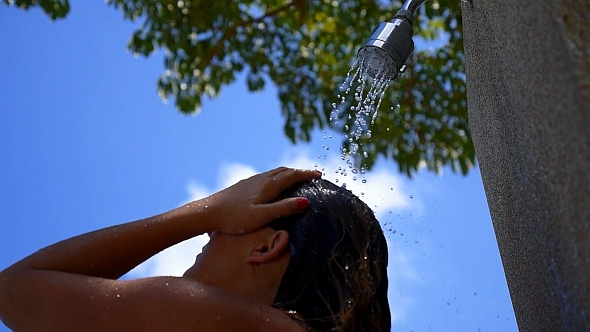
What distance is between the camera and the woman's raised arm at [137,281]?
176 cm

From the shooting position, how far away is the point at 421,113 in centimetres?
686

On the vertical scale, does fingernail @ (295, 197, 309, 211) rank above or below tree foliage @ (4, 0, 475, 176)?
below

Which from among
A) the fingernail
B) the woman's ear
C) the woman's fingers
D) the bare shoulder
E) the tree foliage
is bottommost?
the bare shoulder

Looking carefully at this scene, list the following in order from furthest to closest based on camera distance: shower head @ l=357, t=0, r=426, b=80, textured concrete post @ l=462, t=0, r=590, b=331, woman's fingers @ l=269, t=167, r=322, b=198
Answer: shower head @ l=357, t=0, r=426, b=80
woman's fingers @ l=269, t=167, r=322, b=198
textured concrete post @ l=462, t=0, r=590, b=331

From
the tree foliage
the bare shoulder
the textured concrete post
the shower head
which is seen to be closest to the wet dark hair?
the bare shoulder

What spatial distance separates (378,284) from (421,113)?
4.99 meters

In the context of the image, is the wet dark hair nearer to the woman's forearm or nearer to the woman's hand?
the woman's hand

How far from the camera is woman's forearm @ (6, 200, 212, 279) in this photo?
1.92 m

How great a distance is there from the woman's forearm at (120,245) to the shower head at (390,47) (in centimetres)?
93

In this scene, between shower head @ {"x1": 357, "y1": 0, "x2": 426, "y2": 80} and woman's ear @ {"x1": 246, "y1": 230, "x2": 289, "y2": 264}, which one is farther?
shower head @ {"x1": 357, "y1": 0, "x2": 426, "y2": 80}

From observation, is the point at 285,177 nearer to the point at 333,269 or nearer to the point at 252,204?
the point at 252,204

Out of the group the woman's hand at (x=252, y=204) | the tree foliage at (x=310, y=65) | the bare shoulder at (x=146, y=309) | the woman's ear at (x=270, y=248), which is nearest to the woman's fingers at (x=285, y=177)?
the woman's hand at (x=252, y=204)

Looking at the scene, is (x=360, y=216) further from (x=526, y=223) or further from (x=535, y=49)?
(x=535, y=49)

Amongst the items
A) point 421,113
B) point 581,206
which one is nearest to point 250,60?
point 421,113
